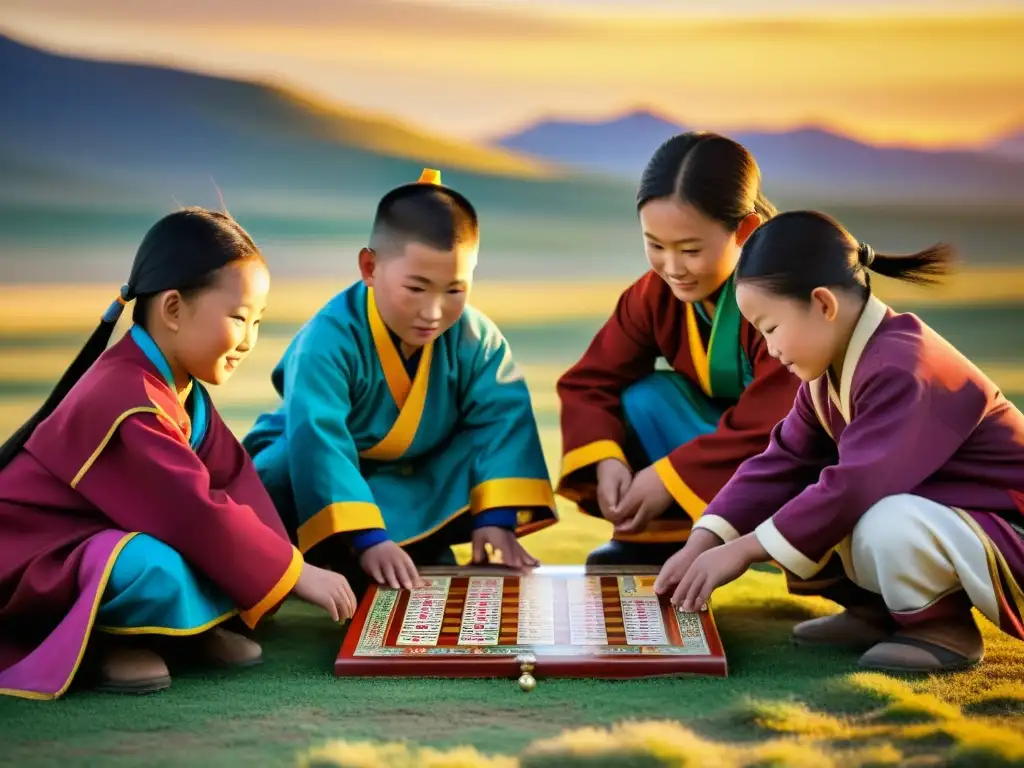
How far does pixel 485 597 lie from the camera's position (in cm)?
208

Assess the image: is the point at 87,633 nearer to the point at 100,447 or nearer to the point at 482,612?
the point at 100,447

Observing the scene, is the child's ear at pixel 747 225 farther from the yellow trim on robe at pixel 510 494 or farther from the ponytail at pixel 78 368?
the ponytail at pixel 78 368

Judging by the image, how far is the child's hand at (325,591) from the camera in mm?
1912

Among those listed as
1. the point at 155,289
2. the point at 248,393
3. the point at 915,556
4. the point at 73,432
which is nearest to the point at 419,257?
the point at 155,289

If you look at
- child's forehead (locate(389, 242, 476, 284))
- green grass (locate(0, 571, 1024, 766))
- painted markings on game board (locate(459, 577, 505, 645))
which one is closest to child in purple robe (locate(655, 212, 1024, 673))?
green grass (locate(0, 571, 1024, 766))

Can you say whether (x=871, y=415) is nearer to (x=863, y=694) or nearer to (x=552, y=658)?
(x=863, y=694)

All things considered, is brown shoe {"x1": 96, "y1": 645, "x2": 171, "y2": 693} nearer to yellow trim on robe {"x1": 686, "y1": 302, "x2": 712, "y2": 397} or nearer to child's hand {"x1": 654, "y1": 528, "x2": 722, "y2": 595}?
child's hand {"x1": 654, "y1": 528, "x2": 722, "y2": 595}

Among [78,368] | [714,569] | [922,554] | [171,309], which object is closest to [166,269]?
[171,309]

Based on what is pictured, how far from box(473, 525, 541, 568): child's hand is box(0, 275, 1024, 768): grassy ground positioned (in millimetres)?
395

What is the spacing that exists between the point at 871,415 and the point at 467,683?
676mm

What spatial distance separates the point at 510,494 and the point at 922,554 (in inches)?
32.8

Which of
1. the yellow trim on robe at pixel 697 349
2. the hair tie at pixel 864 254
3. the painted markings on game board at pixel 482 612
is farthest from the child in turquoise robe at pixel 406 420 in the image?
the hair tie at pixel 864 254

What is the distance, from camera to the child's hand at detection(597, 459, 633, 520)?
237 centimetres

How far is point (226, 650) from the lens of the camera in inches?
76.1
